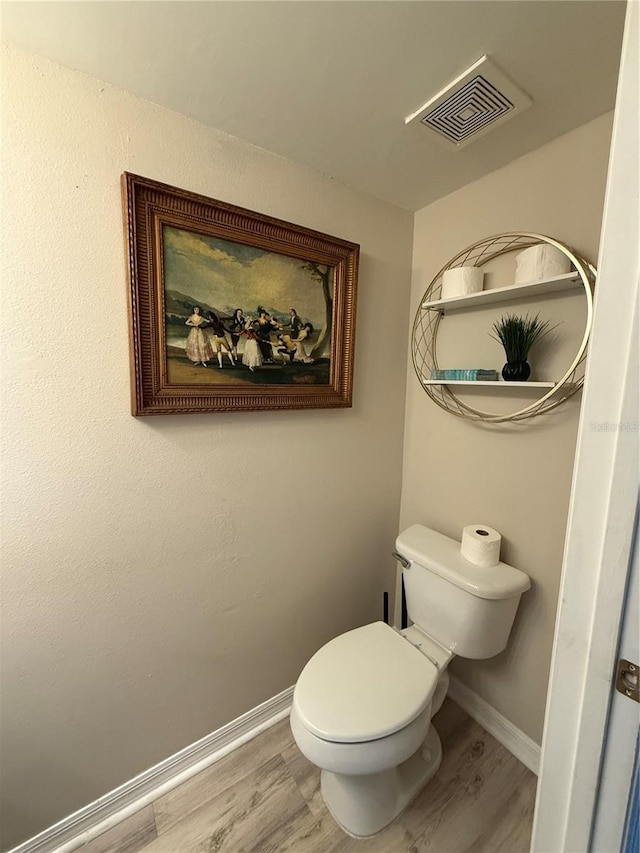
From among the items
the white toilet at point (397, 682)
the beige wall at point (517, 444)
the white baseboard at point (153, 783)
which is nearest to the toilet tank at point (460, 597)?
the white toilet at point (397, 682)

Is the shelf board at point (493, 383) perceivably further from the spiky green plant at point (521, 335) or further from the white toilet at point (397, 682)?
the white toilet at point (397, 682)

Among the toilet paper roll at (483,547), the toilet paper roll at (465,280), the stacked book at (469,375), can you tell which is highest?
the toilet paper roll at (465,280)

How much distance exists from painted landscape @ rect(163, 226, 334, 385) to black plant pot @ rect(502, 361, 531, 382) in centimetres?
61

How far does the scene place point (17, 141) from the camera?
2.57ft

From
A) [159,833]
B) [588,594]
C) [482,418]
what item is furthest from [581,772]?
[159,833]

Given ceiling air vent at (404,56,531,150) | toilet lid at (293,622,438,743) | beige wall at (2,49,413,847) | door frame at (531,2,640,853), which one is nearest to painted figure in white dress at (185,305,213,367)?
beige wall at (2,49,413,847)

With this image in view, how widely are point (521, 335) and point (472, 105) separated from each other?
0.63m

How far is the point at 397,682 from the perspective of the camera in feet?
3.55

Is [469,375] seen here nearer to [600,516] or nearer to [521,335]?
[521,335]

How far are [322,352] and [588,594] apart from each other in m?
1.01

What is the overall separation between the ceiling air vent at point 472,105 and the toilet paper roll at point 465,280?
357mm

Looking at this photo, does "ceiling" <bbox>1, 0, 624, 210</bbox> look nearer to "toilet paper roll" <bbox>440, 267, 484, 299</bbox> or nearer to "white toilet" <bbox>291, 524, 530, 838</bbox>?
"toilet paper roll" <bbox>440, 267, 484, 299</bbox>

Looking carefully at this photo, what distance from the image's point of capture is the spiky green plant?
3.59 feet

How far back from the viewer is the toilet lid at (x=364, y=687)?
0.96 m
